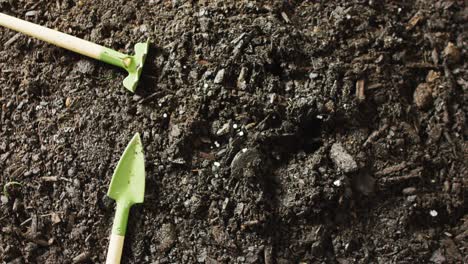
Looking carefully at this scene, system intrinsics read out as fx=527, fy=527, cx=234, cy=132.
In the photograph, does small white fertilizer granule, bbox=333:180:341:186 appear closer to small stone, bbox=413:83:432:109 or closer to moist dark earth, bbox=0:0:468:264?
moist dark earth, bbox=0:0:468:264

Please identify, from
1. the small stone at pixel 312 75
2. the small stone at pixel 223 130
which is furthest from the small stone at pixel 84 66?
the small stone at pixel 312 75


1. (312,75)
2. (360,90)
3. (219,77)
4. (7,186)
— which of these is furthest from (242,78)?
(7,186)

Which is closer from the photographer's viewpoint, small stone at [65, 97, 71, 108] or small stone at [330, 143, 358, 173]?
small stone at [330, 143, 358, 173]

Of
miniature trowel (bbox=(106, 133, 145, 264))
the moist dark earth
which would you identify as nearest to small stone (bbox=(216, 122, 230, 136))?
the moist dark earth

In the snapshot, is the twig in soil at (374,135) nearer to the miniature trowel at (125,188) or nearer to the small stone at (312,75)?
the small stone at (312,75)

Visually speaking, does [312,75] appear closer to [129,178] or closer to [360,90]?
[360,90]
